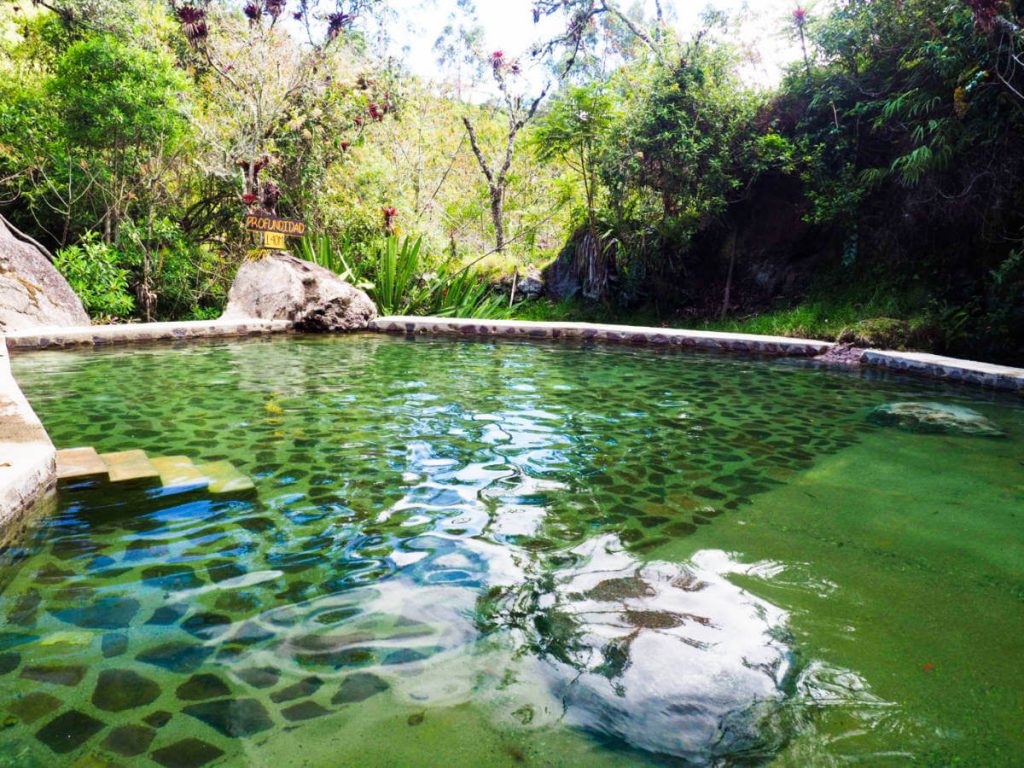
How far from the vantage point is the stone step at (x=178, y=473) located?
2898 mm

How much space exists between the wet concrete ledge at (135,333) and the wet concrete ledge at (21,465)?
436 centimetres

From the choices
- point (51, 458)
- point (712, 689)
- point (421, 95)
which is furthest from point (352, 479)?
point (421, 95)

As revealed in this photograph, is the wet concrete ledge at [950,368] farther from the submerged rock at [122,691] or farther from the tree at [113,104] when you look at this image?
the tree at [113,104]

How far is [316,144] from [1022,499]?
36.6 ft

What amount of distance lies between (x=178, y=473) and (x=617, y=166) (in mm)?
8996

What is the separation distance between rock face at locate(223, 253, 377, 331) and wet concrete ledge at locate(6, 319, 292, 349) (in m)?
0.30

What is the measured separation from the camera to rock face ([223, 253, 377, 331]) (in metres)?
9.25

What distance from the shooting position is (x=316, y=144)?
1123 centimetres

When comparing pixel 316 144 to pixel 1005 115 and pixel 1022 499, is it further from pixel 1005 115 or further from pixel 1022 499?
pixel 1022 499

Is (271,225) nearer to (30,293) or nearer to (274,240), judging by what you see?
(274,240)

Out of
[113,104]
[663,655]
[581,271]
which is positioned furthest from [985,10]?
[113,104]

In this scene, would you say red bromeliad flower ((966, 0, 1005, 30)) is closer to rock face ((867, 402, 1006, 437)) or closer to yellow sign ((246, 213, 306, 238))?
rock face ((867, 402, 1006, 437))

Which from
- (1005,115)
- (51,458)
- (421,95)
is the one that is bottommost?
(51,458)

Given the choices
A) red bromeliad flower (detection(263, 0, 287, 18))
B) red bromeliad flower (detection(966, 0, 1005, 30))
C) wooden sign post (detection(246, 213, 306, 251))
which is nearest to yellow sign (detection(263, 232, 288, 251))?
wooden sign post (detection(246, 213, 306, 251))
